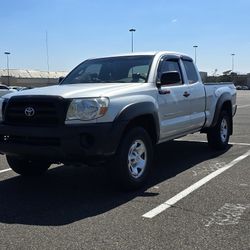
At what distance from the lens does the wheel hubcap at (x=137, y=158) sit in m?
6.37

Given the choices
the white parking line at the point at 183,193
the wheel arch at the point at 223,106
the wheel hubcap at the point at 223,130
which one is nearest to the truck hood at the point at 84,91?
the white parking line at the point at 183,193

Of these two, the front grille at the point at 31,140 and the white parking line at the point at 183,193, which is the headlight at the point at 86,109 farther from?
the white parking line at the point at 183,193

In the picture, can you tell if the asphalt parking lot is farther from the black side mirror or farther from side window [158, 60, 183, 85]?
side window [158, 60, 183, 85]

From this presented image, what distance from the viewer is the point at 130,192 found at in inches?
249

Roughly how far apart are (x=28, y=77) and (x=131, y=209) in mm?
89802

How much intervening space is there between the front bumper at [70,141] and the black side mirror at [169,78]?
5.01ft

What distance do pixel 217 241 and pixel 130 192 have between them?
6.74ft

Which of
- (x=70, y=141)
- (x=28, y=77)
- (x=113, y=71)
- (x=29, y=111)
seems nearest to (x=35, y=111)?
(x=29, y=111)

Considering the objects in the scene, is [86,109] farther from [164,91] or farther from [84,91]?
[164,91]

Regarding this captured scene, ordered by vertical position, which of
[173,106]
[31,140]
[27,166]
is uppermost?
[173,106]

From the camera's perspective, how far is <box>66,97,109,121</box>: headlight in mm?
5855

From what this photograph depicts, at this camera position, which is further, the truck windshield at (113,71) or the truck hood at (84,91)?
the truck windshield at (113,71)

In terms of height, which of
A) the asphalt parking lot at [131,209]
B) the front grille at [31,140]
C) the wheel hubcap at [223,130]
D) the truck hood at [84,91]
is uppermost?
Answer: the truck hood at [84,91]

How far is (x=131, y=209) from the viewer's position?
553cm
